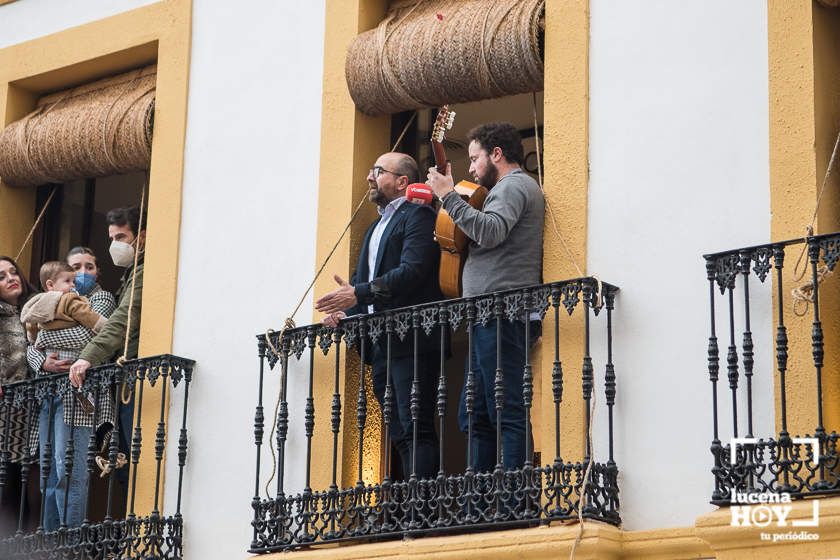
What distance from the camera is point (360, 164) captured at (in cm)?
984

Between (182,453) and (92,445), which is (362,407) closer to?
(182,453)

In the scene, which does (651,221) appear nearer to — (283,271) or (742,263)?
(742,263)

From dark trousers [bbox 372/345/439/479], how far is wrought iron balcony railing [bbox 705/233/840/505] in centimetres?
158

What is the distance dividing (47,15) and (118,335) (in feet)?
7.86

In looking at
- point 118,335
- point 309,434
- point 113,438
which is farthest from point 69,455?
point 309,434

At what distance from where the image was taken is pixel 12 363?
1080 centimetres

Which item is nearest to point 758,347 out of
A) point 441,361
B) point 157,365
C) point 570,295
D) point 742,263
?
point 742,263

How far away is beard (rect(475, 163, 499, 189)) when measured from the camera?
911 centimetres

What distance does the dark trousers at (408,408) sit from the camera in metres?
Result: 9.01

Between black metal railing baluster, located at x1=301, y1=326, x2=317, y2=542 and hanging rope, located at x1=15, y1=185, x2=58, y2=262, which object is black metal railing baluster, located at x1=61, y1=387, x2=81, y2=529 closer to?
black metal railing baluster, located at x1=301, y1=326, x2=317, y2=542

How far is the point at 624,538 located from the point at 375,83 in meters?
2.86

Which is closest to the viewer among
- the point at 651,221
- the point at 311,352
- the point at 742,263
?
the point at 742,263
